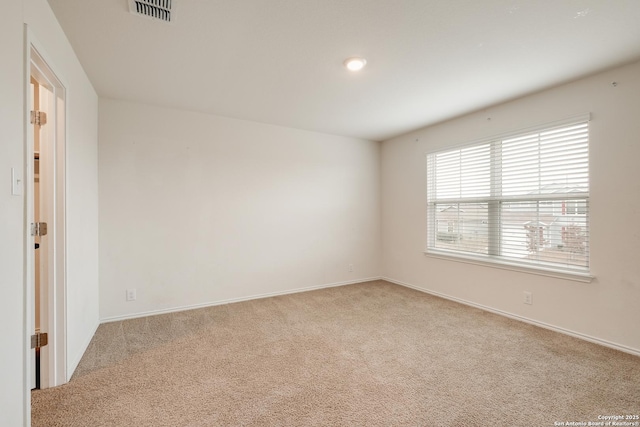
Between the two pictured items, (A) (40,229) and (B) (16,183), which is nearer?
(B) (16,183)

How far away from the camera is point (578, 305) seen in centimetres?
270

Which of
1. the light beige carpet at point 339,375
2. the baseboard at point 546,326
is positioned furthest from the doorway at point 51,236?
the baseboard at point 546,326

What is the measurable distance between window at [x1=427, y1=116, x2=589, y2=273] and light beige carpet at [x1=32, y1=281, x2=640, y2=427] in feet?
2.74

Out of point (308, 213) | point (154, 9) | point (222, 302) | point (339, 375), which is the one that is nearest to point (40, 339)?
point (222, 302)

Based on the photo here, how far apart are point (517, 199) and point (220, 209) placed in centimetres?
359

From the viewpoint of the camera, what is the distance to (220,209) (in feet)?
12.3

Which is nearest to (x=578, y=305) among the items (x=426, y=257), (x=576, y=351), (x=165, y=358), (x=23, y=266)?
(x=576, y=351)

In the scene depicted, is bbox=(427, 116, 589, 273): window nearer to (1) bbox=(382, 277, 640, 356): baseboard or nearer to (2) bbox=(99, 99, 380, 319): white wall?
(1) bbox=(382, 277, 640, 356): baseboard

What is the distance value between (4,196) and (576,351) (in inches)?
157

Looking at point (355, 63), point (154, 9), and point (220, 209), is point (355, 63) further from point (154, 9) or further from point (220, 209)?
point (220, 209)

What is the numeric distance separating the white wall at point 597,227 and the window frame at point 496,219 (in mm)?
60

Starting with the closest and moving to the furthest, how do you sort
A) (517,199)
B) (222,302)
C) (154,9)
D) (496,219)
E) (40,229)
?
1. (154,9)
2. (40,229)
3. (517,199)
4. (496,219)
5. (222,302)

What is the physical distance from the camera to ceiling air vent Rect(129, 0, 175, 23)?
A: 68.2 inches

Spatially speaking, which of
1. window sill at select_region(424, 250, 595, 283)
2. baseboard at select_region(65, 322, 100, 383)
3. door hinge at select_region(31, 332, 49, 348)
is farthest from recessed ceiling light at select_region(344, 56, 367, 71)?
baseboard at select_region(65, 322, 100, 383)
